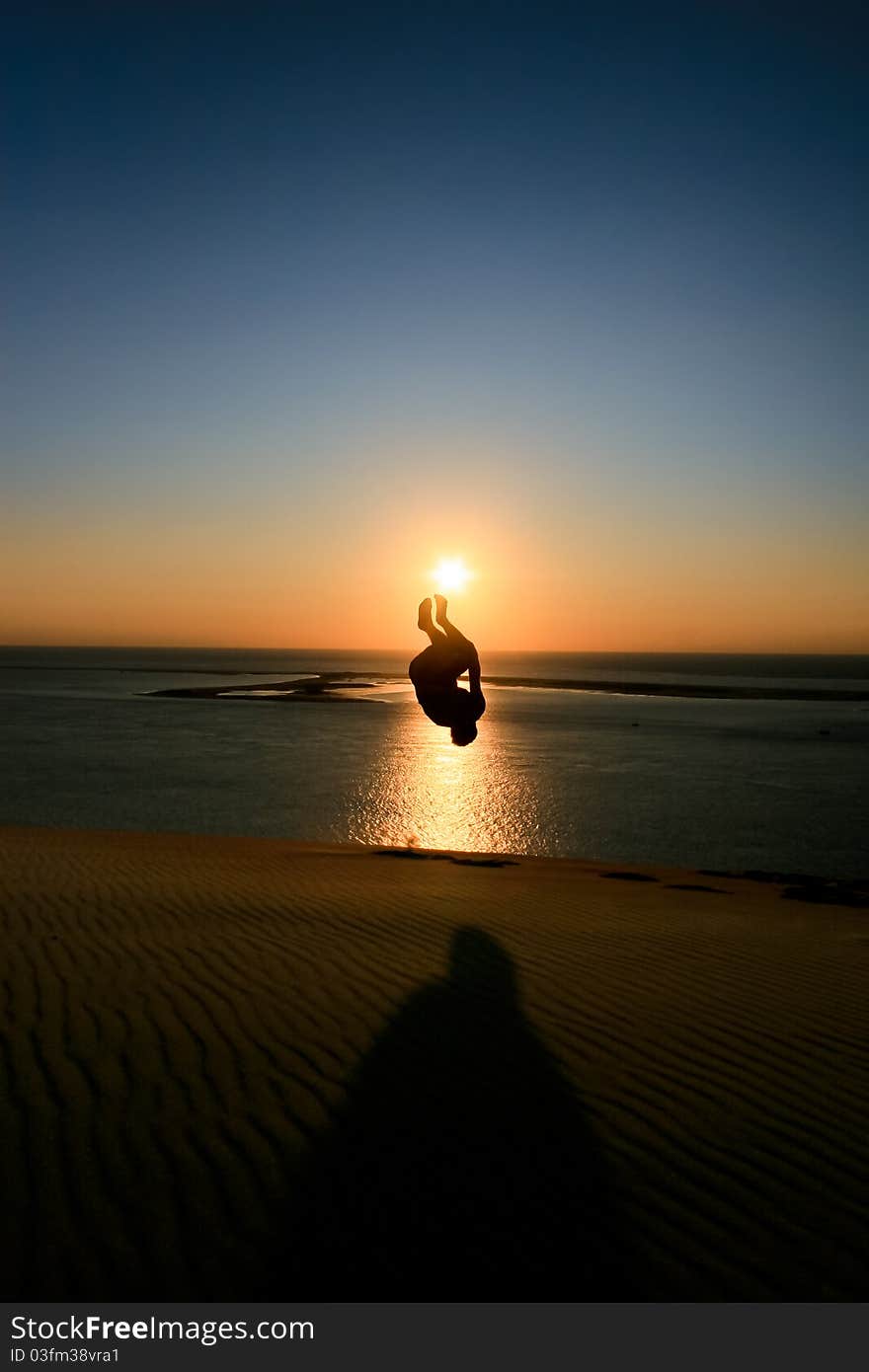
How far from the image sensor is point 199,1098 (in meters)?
5.40

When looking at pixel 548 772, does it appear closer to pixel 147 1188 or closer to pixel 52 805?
pixel 52 805

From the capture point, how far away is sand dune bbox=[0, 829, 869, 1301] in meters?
4.03

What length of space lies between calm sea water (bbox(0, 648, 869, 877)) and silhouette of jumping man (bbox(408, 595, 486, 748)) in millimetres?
12253

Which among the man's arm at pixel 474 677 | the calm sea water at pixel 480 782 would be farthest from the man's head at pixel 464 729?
the calm sea water at pixel 480 782

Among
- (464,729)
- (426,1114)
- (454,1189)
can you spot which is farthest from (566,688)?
(454,1189)

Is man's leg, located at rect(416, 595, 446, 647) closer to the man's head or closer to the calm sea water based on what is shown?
the man's head

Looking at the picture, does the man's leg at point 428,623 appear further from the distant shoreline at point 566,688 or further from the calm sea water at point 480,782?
the distant shoreline at point 566,688

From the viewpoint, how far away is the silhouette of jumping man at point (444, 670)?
9008mm

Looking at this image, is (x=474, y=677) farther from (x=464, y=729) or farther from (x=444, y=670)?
(x=464, y=729)

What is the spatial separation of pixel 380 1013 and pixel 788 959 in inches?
202

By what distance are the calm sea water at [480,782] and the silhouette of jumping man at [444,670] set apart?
40.2 ft

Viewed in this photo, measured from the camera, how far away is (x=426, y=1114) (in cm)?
533

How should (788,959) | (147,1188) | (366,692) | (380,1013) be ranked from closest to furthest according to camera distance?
(147,1188) → (380,1013) → (788,959) → (366,692)
